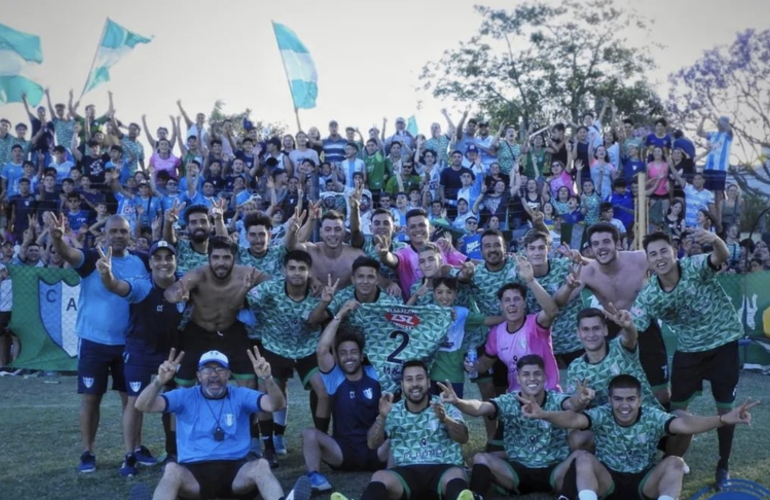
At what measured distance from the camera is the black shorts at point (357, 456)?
25.3ft

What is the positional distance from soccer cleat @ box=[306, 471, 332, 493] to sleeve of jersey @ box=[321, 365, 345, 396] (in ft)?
2.62

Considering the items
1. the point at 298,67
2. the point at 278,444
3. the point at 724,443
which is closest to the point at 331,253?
the point at 278,444

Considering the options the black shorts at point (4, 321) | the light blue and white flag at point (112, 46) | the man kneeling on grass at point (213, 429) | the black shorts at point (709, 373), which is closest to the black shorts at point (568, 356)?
the black shorts at point (709, 373)

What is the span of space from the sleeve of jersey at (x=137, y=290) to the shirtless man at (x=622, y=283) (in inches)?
143

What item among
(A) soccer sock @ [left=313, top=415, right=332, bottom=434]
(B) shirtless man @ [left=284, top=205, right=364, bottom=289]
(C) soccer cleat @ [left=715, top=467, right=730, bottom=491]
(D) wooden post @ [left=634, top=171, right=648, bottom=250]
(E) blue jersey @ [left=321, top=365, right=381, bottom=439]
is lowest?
(C) soccer cleat @ [left=715, top=467, right=730, bottom=491]

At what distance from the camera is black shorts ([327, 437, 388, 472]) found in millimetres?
7727

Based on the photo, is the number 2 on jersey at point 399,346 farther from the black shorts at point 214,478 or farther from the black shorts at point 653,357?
the black shorts at point 653,357

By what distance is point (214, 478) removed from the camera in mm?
6770

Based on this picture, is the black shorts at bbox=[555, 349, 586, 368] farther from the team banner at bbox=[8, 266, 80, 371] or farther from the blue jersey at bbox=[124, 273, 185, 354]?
the team banner at bbox=[8, 266, 80, 371]

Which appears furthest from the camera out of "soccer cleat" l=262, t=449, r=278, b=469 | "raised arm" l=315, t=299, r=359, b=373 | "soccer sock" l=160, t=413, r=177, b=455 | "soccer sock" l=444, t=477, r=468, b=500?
"soccer cleat" l=262, t=449, r=278, b=469

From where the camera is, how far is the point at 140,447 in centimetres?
828

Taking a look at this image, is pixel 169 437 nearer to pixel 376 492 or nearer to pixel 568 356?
pixel 376 492

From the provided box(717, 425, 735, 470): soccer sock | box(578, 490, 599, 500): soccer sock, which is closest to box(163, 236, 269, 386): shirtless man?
box(578, 490, 599, 500): soccer sock

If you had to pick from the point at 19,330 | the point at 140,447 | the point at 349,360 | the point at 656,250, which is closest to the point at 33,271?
the point at 19,330
